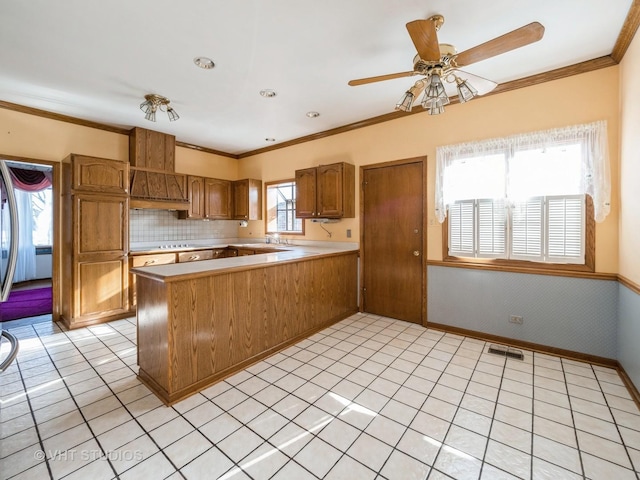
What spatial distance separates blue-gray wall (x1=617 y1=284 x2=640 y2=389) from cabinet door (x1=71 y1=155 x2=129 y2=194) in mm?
5311

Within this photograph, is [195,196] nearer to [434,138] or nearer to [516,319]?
[434,138]

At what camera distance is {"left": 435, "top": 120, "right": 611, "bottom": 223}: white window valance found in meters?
2.48

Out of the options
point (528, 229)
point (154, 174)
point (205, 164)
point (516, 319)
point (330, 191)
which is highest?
point (205, 164)

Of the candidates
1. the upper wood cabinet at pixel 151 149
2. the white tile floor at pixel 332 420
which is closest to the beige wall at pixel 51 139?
the upper wood cabinet at pixel 151 149

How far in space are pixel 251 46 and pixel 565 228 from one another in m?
3.24

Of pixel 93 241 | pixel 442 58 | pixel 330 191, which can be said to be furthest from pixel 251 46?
pixel 93 241

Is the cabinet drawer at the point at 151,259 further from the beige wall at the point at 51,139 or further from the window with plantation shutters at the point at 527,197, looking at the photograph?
the window with plantation shutters at the point at 527,197

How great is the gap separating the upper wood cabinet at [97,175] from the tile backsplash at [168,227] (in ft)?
2.73

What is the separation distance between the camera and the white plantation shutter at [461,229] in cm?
319

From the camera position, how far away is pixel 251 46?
235cm

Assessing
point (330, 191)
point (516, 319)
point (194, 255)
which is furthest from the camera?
point (194, 255)

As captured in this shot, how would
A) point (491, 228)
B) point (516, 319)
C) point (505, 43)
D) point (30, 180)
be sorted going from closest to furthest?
1. point (505, 43)
2. point (516, 319)
3. point (491, 228)
4. point (30, 180)

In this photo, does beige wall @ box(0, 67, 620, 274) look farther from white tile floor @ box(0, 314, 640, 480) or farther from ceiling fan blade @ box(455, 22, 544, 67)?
white tile floor @ box(0, 314, 640, 480)

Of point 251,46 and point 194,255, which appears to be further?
point 194,255
